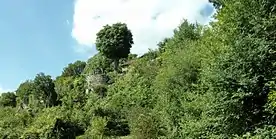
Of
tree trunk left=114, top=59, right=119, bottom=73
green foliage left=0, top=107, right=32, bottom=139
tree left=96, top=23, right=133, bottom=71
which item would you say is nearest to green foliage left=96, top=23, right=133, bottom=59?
tree left=96, top=23, right=133, bottom=71

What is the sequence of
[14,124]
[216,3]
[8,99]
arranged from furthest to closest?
[8,99], [14,124], [216,3]

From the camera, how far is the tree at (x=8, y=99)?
8719 centimetres

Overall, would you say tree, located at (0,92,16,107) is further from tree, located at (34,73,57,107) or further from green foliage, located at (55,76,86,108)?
tree, located at (34,73,57,107)

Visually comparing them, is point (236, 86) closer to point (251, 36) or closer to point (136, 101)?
point (251, 36)

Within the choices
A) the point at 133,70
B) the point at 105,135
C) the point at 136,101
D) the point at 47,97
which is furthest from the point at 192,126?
the point at 47,97

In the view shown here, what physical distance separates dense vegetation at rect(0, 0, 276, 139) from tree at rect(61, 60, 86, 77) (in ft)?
1.63

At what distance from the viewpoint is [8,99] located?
290 feet

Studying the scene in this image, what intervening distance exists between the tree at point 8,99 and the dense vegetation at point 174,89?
185 millimetres

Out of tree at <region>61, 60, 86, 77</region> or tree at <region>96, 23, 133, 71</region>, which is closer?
tree at <region>96, 23, 133, 71</region>

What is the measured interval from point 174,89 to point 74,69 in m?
57.3

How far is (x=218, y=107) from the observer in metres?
26.0

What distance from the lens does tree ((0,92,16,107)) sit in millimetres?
87188

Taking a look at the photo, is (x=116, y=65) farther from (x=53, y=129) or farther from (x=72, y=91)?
(x=53, y=129)

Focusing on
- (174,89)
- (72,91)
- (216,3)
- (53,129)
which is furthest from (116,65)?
(216,3)
